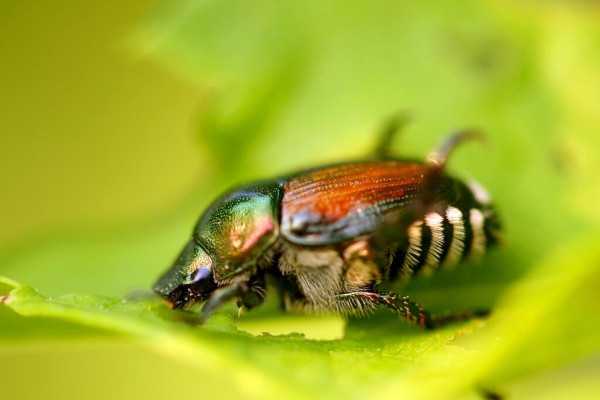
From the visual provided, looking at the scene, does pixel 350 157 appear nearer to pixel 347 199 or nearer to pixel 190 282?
pixel 347 199

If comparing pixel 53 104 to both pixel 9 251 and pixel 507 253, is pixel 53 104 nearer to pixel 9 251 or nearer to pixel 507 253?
pixel 9 251

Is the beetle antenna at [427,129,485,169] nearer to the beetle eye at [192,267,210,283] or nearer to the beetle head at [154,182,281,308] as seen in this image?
the beetle head at [154,182,281,308]

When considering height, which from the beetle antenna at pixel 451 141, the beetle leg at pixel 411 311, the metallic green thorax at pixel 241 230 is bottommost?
the beetle leg at pixel 411 311

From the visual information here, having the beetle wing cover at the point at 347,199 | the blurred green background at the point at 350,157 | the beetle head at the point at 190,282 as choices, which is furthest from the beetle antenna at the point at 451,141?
the beetle head at the point at 190,282

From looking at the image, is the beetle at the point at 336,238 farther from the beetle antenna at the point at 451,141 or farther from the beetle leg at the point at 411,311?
the beetle antenna at the point at 451,141

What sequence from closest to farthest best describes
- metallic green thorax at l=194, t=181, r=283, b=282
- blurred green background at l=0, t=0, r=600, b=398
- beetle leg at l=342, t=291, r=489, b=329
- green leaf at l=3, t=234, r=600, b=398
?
1. green leaf at l=3, t=234, r=600, b=398
2. blurred green background at l=0, t=0, r=600, b=398
3. beetle leg at l=342, t=291, r=489, b=329
4. metallic green thorax at l=194, t=181, r=283, b=282

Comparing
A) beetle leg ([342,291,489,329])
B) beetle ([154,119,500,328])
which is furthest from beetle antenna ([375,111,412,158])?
beetle leg ([342,291,489,329])
